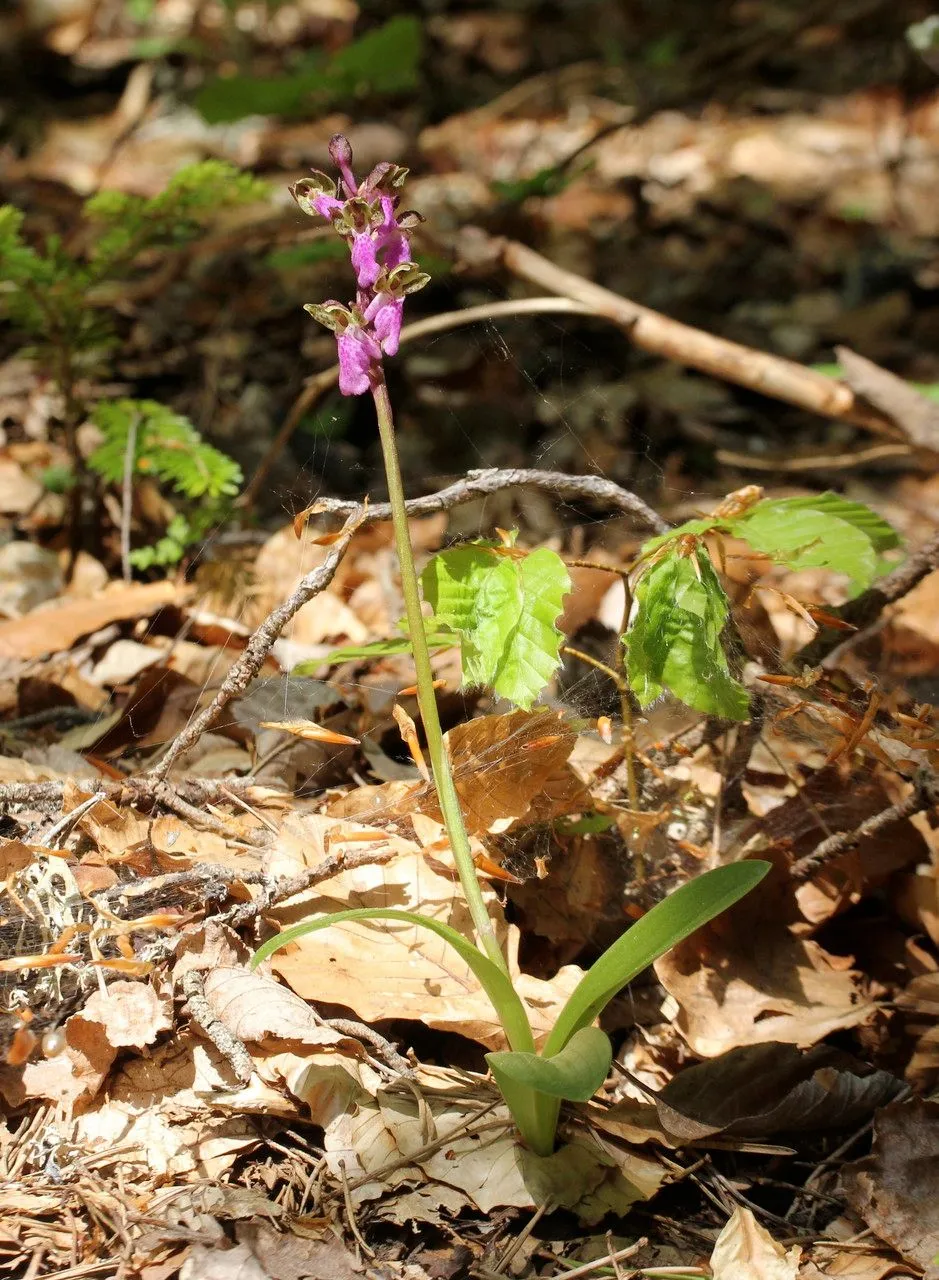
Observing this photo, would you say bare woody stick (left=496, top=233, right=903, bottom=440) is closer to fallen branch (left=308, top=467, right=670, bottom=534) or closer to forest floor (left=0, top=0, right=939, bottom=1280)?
forest floor (left=0, top=0, right=939, bottom=1280)

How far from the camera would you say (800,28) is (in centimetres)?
454

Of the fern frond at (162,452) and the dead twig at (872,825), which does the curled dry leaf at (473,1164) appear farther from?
the fern frond at (162,452)

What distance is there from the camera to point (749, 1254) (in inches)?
56.5

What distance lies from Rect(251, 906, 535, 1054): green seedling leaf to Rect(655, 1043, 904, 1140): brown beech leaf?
322mm

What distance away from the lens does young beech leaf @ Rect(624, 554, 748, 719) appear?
5.20 feet

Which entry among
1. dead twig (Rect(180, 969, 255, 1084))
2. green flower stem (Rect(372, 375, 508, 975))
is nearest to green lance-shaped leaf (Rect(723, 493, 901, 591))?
green flower stem (Rect(372, 375, 508, 975))

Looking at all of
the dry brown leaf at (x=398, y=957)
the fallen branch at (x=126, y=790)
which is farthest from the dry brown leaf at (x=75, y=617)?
the dry brown leaf at (x=398, y=957)

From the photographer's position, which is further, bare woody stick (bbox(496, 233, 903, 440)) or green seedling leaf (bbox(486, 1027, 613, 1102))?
bare woody stick (bbox(496, 233, 903, 440))

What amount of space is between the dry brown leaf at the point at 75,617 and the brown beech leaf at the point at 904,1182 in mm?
1992

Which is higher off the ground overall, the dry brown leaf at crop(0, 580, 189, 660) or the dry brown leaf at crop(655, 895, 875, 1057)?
the dry brown leaf at crop(0, 580, 189, 660)

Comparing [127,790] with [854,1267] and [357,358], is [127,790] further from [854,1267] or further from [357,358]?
[854,1267]

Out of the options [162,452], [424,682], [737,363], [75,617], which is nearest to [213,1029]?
[424,682]

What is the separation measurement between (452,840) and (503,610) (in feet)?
1.23

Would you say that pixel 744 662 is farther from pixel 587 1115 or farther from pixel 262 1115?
pixel 262 1115
